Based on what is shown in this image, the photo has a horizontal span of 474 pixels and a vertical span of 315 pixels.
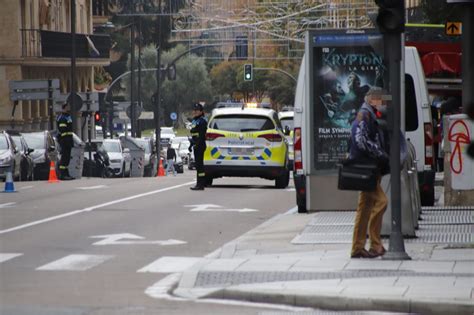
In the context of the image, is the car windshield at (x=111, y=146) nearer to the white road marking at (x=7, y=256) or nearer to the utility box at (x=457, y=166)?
the utility box at (x=457, y=166)

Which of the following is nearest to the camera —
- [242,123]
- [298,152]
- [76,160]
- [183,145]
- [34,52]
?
[298,152]

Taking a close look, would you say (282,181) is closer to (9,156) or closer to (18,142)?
(9,156)

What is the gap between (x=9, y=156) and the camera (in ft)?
120

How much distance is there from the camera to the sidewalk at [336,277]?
1127 centimetres

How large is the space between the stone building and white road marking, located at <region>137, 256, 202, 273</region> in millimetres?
40247

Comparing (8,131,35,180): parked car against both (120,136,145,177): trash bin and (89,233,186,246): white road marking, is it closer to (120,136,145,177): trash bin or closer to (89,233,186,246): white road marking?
(120,136,145,177): trash bin

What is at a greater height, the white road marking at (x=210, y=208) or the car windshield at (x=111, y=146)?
the white road marking at (x=210, y=208)

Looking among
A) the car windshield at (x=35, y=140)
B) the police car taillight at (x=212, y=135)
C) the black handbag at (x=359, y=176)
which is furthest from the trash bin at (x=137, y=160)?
the black handbag at (x=359, y=176)

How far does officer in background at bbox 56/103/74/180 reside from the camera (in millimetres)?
35594

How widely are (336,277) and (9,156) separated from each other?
24840 millimetres

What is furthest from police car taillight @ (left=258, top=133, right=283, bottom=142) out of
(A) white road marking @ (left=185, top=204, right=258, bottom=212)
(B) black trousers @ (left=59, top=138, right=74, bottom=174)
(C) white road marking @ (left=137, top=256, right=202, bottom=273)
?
(C) white road marking @ (left=137, top=256, right=202, bottom=273)

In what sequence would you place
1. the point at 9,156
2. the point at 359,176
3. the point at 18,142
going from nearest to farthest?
the point at 359,176 < the point at 9,156 < the point at 18,142

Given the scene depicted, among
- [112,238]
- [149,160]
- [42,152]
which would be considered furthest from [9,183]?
[149,160]

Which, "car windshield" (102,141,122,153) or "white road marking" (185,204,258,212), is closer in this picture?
"white road marking" (185,204,258,212)
